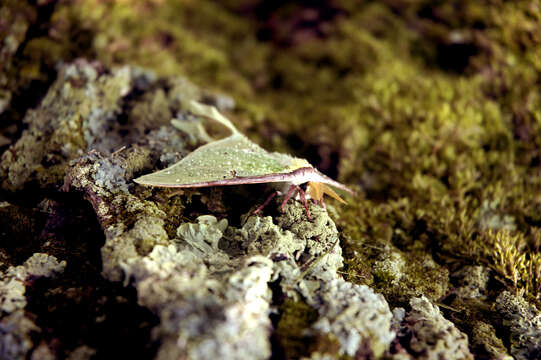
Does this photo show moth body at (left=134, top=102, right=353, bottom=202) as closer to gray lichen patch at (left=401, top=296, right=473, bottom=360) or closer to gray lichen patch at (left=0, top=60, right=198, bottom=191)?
gray lichen patch at (left=0, top=60, right=198, bottom=191)

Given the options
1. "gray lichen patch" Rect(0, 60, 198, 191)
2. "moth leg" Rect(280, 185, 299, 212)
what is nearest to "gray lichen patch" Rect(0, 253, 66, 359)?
"gray lichen patch" Rect(0, 60, 198, 191)

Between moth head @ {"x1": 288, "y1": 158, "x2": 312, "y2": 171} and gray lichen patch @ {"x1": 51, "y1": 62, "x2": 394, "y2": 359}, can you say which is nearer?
gray lichen patch @ {"x1": 51, "y1": 62, "x2": 394, "y2": 359}

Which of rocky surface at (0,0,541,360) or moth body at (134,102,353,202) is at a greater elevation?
moth body at (134,102,353,202)

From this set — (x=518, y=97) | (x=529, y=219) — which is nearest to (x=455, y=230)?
(x=529, y=219)

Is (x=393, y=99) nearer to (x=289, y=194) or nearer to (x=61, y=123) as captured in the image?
(x=289, y=194)

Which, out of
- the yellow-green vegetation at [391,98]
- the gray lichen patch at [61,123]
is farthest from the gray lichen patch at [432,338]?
the gray lichen patch at [61,123]

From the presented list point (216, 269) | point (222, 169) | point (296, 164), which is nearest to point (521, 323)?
point (296, 164)

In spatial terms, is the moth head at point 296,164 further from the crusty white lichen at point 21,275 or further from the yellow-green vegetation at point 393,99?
the crusty white lichen at point 21,275
